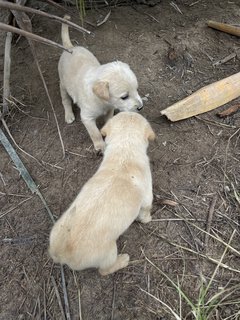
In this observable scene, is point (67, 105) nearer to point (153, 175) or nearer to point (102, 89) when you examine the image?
point (102, 89)

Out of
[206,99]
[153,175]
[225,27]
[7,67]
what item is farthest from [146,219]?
[225,27]

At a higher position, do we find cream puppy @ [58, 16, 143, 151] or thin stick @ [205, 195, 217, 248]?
cream puppy @ [58, 16, 143, 151]

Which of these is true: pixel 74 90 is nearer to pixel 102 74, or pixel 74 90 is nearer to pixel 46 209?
pixel 102 74

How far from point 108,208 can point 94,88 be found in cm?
132

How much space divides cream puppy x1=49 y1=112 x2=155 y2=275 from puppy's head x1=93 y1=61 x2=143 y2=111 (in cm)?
51

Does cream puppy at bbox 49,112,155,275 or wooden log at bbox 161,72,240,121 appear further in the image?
wooden log at bbox 161,72,240,121

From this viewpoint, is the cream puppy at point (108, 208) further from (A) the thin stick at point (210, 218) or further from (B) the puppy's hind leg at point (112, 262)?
(A) the thin stick at point (210, 218)

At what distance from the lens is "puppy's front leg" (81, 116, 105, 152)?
3.70m

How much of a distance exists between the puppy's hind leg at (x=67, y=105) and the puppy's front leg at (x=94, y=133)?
288mm

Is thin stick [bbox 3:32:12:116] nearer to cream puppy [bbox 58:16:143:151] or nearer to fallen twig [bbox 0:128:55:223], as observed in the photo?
fallen twig [bbox 0:128:55:223]

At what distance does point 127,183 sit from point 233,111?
180 cm

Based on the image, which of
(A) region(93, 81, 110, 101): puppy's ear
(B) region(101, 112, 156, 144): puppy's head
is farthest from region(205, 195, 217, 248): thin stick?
(A) region(93, 81, 110, 101): puppy's ear

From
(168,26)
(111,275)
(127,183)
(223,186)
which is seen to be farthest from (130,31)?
(111,275)

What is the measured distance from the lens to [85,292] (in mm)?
2869
